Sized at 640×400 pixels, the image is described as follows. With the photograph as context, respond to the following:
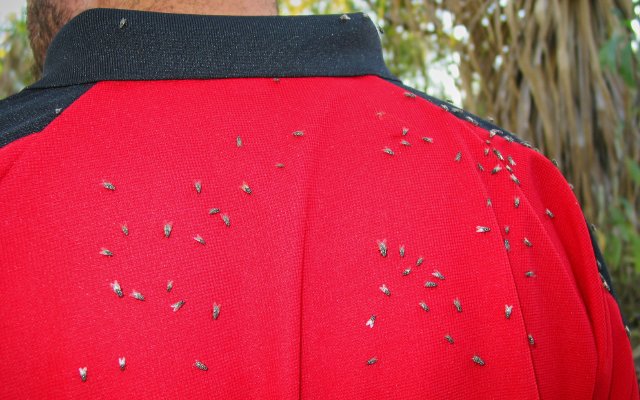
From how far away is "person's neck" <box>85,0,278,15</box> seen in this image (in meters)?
1.14

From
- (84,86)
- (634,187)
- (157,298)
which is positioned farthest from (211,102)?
(634,187)

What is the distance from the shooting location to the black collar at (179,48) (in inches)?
43.3

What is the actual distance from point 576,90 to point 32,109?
2.30m

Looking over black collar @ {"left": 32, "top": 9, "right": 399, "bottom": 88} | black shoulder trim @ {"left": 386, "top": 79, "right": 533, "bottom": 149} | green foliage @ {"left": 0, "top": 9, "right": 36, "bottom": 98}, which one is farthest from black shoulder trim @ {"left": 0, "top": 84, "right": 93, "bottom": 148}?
green foliage @ {"left": 0, "top": 9, "right": 36, "bottom": 98}

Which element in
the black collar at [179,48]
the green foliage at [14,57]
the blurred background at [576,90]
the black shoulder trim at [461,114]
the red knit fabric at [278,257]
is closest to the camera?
the red knit fabric at [278,257]

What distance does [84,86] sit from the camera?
1105mm

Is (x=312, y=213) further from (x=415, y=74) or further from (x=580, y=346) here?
(x=415, y=74)

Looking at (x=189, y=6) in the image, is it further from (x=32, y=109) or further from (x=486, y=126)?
(x=486, y=126)

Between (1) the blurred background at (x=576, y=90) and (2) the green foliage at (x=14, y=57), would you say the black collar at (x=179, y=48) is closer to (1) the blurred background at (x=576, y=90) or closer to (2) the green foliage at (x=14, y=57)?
(1) the blurred background at (x=576, y=90)

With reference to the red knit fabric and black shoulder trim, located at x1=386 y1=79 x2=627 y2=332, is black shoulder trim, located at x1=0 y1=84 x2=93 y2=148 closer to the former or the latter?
the red knit fabric

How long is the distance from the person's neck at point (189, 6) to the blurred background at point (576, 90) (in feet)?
5.77

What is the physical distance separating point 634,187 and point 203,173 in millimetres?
2320

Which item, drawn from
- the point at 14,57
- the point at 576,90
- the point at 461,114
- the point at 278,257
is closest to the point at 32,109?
the point at 278,257

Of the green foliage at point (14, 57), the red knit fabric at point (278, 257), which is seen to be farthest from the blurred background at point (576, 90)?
the red knit fabric at point (278, 257)
